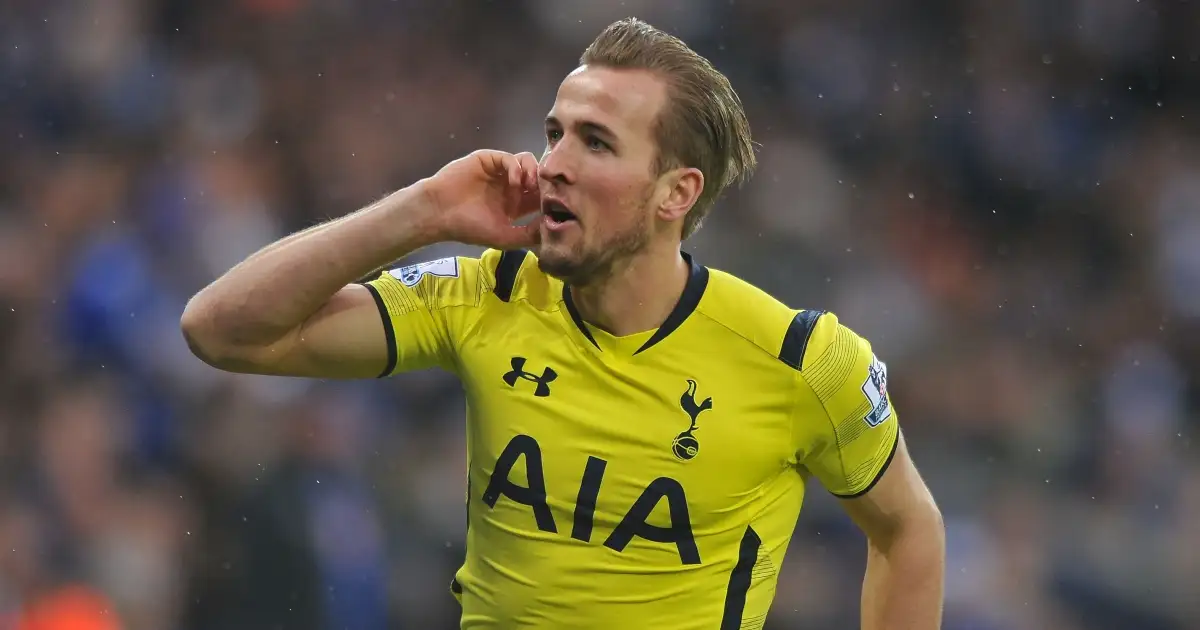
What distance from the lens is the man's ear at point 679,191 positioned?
3182 mm

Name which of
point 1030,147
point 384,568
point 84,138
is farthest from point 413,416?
point 1030,147

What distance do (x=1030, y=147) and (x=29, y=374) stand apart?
5.09 metres

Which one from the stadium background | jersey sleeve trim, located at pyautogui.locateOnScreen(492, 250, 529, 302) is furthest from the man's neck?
the stadium background

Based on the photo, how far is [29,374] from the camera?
5879 mm

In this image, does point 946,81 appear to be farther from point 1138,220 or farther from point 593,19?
point 593,19

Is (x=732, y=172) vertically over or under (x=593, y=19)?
under

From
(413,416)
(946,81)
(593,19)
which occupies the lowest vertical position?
(413,416)

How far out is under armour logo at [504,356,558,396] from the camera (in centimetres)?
316

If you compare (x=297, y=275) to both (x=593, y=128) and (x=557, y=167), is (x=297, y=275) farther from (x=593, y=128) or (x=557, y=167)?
(x=593, y=128)

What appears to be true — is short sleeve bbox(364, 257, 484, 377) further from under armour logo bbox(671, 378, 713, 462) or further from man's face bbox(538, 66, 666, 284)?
under armour logo bbox(671, 378, 713, 462)

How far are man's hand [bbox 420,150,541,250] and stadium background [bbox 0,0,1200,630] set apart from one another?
8.83 feet

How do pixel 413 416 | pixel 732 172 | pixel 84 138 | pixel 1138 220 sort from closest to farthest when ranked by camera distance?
pixel 732 172, pixel 413 416, pixel 84 138, pixel 1138 220

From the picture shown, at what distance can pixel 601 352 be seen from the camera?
3.20 meters

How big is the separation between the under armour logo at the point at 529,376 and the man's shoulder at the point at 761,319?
0.38 meters
